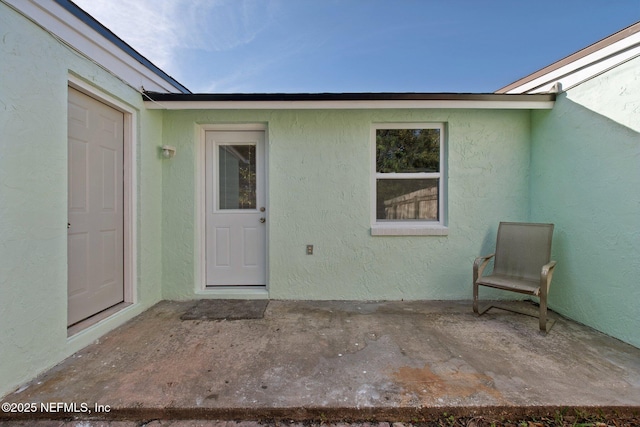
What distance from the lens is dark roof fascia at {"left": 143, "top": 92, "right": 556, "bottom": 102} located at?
10.6ft

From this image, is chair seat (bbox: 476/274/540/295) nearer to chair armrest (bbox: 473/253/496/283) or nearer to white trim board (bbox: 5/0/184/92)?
chair armrest (bbox: 473/253/496/283)

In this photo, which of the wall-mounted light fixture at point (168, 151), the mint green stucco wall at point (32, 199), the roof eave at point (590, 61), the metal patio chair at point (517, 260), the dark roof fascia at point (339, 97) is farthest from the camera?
the wall-mounted light fixture at point (168, 151)

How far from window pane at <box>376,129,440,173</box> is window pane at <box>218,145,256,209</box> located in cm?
190

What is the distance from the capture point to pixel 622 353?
2.31m

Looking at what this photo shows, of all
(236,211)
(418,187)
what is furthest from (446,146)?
(236,211)

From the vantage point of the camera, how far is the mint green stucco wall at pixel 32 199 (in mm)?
1816

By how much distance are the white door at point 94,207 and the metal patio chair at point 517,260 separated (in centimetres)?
432

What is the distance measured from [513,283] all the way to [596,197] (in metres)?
1.27

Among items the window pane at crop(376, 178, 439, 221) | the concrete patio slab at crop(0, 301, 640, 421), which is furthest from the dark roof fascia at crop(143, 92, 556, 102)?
the concrete patio slab at crop(0, 301, 640, 421)

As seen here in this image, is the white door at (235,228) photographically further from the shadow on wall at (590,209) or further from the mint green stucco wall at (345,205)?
the shadow on wall at (590,209)

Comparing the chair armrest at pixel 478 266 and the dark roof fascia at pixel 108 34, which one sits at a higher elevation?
the dark roof fascia at pixel 108 34

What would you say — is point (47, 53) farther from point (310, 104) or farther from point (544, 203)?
point (544, 203)

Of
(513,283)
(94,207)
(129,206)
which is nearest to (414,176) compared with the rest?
(513,283)

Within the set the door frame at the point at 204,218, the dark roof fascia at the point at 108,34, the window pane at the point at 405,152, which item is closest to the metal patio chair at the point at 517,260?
the window pane at the point at 405,152
